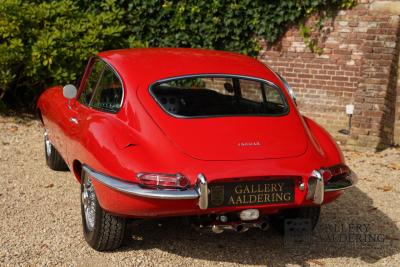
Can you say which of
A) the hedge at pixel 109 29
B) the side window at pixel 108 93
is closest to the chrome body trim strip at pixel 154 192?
the side window at pixel 108 93

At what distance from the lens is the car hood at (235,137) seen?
13.2 feet

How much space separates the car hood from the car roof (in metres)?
0.52

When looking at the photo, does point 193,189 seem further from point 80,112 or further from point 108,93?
point 80,112

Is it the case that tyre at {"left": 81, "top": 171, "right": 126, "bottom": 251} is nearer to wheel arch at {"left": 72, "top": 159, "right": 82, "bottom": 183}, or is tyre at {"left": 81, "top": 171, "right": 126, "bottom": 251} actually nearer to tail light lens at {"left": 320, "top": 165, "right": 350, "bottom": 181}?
wheel arch at {"left": 72, "top": 159, "right": 82, "bottom": 183}

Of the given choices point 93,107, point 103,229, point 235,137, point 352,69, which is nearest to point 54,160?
point 93,107

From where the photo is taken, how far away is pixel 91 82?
17.2 ft

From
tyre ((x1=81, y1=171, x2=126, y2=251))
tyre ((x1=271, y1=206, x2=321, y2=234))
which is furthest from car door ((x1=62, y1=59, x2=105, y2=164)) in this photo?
tyre ((x1=271, y1=206, x2=321, y2=234))

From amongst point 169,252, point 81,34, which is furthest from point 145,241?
point 81,34

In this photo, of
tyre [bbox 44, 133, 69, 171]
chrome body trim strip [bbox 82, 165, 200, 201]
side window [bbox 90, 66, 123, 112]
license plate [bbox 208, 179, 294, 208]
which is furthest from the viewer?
tyre [bbox 44, 133, 69, 171]

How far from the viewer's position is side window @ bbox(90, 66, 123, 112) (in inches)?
181

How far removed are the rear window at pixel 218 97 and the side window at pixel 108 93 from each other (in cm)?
32

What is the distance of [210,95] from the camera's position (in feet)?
15.5

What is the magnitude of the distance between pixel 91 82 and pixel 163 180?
5.94 feet

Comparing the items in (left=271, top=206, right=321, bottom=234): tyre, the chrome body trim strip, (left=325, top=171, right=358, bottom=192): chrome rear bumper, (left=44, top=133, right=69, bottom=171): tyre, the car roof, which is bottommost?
(left=44, top=133, right=69, bottom=171): tyre
